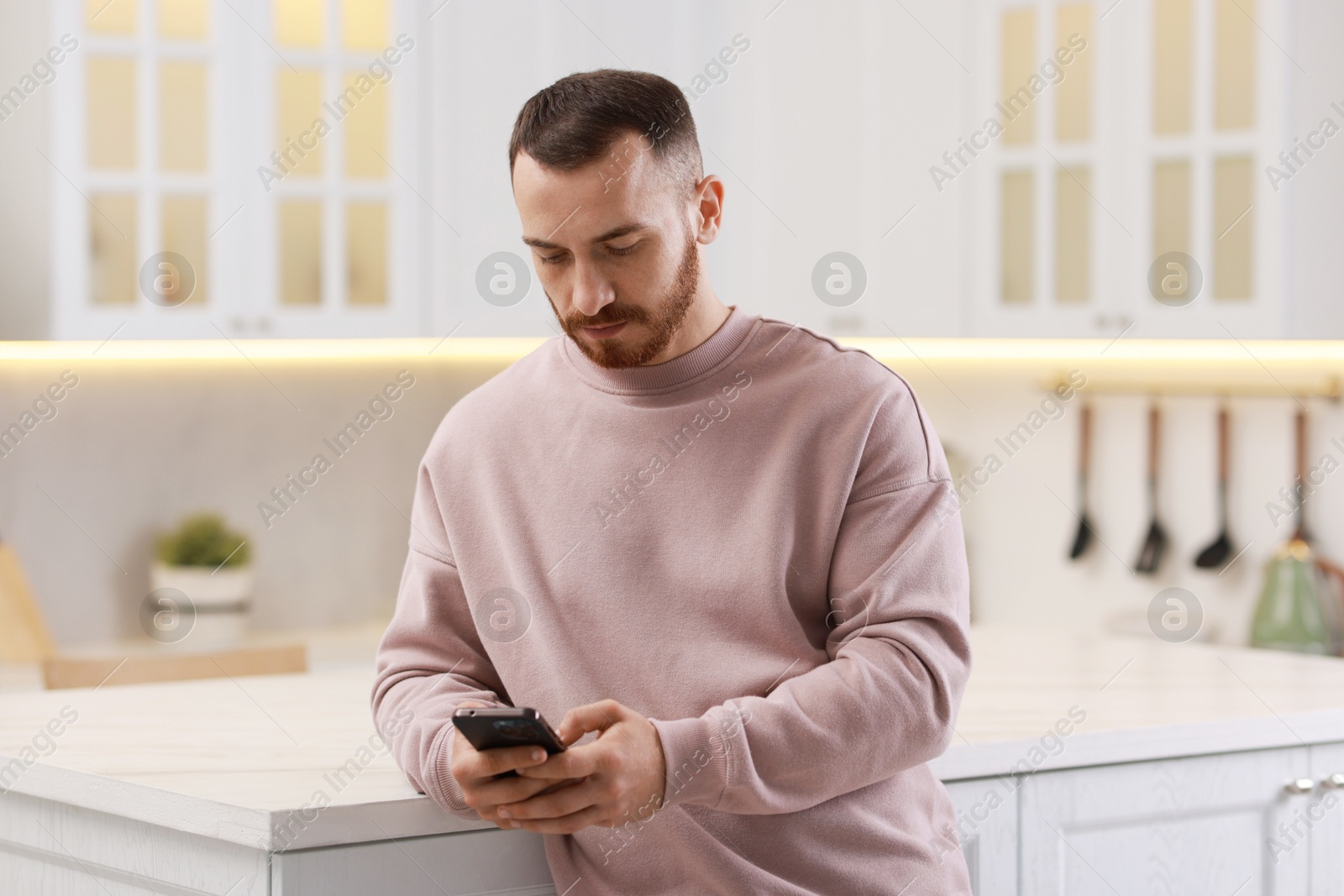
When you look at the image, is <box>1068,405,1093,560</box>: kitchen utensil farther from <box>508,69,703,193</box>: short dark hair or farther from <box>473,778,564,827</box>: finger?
<box>473,778,564,827</box>: finger

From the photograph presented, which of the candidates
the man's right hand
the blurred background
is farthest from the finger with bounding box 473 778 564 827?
the blurred background

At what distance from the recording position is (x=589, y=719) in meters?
1.08

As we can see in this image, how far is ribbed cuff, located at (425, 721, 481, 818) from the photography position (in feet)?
3.81

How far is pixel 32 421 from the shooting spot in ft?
9.08

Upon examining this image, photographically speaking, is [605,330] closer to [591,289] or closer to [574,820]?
[591,289]

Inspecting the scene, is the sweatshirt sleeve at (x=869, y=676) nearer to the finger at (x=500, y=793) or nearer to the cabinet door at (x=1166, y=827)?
the finger at (x=500, y=793)

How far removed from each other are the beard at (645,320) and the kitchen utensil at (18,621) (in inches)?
71.5

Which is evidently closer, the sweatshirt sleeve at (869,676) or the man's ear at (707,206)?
the sweatshirt sleeve at (869,676)

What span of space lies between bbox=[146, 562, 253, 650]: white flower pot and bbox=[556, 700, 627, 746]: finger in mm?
1886

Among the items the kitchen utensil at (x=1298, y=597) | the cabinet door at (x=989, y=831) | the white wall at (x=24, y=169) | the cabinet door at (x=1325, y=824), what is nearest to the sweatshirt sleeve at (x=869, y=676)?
the cabinet door at (x=989, y=831)

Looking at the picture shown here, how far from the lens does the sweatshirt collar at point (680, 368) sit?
129cm

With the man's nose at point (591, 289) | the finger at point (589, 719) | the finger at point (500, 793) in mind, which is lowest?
the finger at point (500, 793)

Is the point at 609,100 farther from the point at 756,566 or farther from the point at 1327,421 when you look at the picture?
the point at 1327,421

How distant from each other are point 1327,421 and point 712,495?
5.32ft
